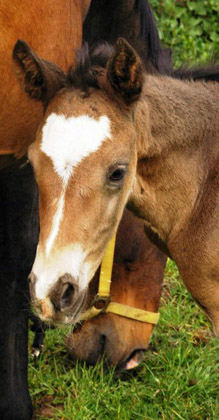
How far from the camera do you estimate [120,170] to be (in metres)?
3.13

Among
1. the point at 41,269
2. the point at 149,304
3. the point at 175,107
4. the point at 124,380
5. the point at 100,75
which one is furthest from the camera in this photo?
the point at 124,380

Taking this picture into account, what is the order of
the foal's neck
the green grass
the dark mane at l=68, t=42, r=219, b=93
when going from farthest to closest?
the green grass < the foal's neck < the dark mane at l=68, t=42, r=219, b=93

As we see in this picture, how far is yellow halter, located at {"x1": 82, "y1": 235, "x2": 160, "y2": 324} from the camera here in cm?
399

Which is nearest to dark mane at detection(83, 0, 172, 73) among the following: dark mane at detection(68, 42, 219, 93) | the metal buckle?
dark mane at detection(68, 42, 219, 93)

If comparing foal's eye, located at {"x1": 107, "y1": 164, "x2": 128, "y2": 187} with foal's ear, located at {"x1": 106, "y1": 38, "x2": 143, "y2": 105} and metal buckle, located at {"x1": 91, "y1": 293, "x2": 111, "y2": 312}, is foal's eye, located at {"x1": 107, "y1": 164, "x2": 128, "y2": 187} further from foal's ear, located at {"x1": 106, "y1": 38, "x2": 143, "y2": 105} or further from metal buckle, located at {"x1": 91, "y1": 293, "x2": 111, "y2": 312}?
metal buckle, located at {"x1": 91, "y1": 293, "x2": 111, "y2": 312}

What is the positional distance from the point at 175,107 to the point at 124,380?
66.6 inches

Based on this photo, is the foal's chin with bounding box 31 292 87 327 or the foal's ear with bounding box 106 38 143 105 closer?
the foal's chin with bounding box 31 292 87 327

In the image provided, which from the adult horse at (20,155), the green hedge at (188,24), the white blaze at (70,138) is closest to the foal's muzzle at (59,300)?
the white blaze at (70,138)

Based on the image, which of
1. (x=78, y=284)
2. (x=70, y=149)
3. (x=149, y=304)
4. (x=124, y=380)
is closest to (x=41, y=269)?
(x=78, y=284)

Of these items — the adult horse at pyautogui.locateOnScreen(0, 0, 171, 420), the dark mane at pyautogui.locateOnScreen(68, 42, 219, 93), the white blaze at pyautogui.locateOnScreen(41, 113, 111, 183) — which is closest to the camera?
the white blaze at pyautogui.locateOnScreen(41, 113, 111, 183)

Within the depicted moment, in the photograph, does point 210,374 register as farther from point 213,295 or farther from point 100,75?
point 100,75

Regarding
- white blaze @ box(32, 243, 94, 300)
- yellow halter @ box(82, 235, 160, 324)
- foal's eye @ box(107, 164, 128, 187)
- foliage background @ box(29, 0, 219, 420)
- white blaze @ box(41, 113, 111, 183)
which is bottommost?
foliage background @ box(29, 0, 219, 420)

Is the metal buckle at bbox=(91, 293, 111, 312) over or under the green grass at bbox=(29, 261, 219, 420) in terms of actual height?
over

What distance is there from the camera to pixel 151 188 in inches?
Result: 139
